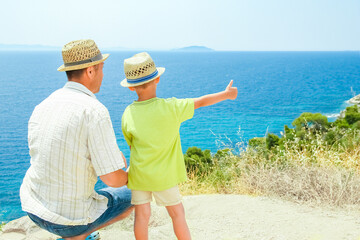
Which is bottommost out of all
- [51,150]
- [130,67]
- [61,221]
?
[61,221]

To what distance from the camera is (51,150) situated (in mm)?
2346

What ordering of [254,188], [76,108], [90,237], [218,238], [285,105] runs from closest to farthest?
[76,108] → [90,237] → [218,238] → [254,188] → [285,105]

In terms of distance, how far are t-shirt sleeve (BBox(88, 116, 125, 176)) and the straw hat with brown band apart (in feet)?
1.48

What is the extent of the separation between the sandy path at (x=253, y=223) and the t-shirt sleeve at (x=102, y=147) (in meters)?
1.48

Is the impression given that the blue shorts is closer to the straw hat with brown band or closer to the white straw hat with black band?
the white straw hat with black band

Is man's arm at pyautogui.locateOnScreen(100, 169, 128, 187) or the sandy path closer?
man's arm at pyautogui.locateOnScreen(100, 169, 128, 187)

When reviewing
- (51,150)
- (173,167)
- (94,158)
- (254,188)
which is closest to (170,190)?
(173,167)

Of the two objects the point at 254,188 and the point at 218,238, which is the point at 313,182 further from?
the point at 218,238

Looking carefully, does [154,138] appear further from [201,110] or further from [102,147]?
[201,110]

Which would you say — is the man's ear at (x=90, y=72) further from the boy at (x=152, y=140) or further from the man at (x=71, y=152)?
the boy at (x=152, y=140)

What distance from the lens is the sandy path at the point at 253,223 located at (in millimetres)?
3446

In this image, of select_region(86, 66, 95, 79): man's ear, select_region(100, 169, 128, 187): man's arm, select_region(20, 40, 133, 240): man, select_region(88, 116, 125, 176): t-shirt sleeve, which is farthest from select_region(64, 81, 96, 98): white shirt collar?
select_region(100, 169, 128, 187): man's arm

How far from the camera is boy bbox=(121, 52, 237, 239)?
270 cm

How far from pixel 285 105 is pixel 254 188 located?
5087 centimetres
